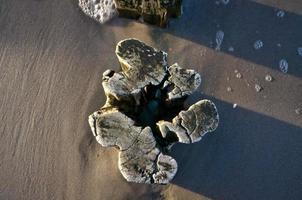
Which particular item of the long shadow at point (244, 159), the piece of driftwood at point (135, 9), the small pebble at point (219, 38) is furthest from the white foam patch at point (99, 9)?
the long shadow at point (244, 159)

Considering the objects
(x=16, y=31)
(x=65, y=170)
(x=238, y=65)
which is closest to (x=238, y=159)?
(x=238, y=65)

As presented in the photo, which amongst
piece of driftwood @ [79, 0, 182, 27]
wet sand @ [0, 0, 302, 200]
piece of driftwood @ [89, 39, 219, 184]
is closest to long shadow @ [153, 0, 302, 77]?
wet sand @ [0, 0, 302, 200]

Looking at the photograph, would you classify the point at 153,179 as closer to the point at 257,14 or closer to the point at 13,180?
the point at 13,180

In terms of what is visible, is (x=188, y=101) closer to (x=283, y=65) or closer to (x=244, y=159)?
(x=244, y=159)

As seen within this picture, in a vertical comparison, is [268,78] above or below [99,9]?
below

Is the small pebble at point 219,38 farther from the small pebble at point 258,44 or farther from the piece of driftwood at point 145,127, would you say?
the piece of driftwood at point 145,127

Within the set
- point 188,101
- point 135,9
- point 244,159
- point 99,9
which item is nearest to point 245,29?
point 188,101
